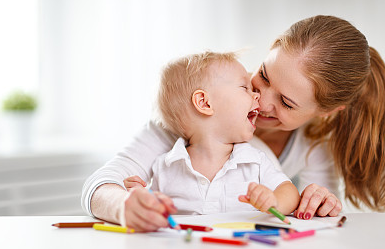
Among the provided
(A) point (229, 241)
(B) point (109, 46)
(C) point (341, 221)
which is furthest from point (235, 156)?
(B) point (109, 46)

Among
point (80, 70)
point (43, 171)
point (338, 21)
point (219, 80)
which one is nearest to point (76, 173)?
point (43, 171)

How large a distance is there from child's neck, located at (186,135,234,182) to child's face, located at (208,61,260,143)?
1.0 inches

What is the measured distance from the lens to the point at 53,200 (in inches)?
93.8

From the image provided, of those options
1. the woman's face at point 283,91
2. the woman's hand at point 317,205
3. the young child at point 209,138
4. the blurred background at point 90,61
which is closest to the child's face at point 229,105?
the young child at point 209,138

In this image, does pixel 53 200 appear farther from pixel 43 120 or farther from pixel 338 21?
pixel 338 21

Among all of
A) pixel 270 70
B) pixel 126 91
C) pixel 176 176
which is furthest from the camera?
pixel 126 91

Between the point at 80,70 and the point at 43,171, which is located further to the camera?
the point at 80,70

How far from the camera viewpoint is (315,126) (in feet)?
5.10

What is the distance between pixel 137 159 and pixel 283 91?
0.45 meters

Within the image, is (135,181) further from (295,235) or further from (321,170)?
(321,170)

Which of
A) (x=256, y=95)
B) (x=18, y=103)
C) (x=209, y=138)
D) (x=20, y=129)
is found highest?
(x=256, y=95)

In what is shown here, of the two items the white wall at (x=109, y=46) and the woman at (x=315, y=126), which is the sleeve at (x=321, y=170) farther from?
the white wall at (x=109, y=46)

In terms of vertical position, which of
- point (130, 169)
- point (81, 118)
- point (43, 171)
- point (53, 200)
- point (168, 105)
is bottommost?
point (53, 200)

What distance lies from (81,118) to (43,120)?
248 mm
